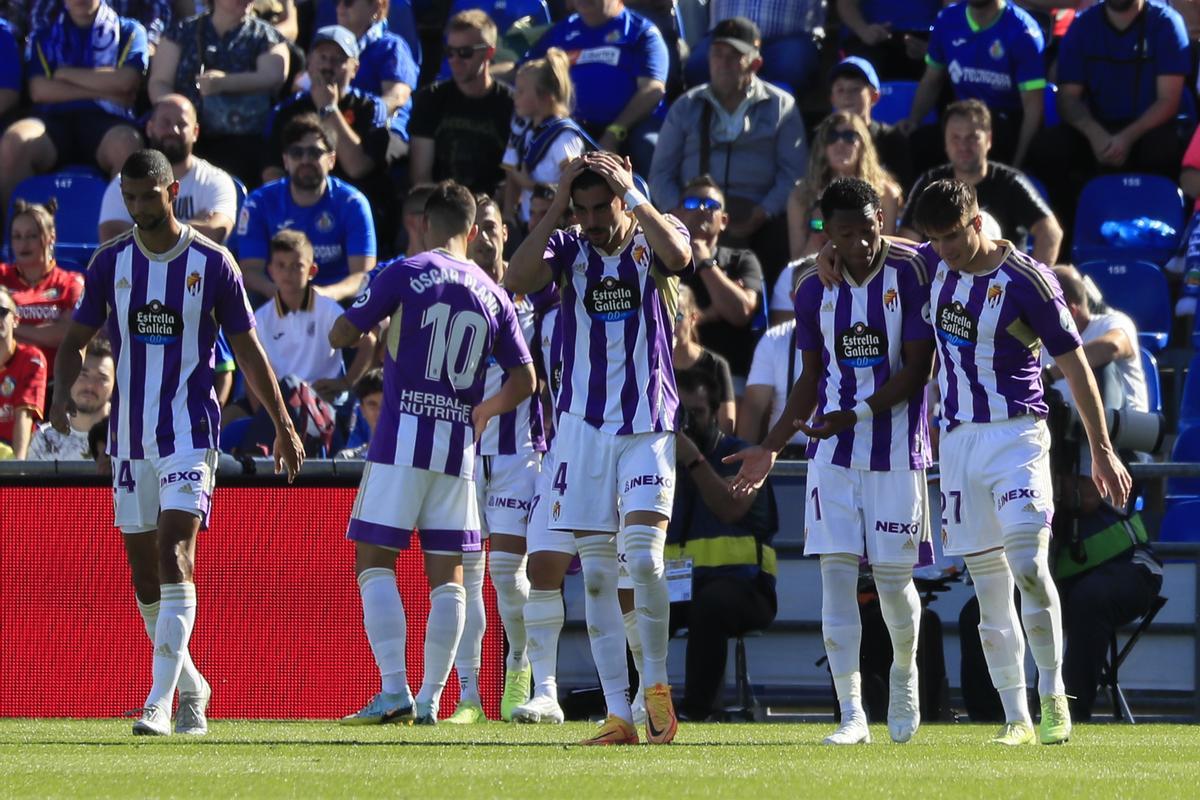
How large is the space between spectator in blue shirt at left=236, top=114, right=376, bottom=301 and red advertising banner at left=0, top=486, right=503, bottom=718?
3006 millimetres


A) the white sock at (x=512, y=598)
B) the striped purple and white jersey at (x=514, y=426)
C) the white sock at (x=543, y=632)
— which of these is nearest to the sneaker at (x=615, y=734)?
the white sock at (x=543, y=632)

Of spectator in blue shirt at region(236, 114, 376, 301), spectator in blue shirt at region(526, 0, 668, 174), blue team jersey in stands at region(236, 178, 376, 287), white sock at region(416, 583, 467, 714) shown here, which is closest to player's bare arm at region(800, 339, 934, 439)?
white sock at region(416, 583, 467, 714)

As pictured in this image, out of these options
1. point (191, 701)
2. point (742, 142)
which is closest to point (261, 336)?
point (742, 142)

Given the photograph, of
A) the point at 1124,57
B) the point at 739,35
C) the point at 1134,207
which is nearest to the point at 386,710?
Result: the point at 739,35

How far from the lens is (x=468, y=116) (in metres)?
13.0

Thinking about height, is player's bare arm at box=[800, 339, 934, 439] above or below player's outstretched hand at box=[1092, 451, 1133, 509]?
above

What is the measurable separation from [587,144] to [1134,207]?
3.55 metres

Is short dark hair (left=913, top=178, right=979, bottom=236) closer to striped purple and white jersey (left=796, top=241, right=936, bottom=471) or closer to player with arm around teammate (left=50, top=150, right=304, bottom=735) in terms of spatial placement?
striped purple and white jersey (left=796, top=241, right=936, bottom=471)

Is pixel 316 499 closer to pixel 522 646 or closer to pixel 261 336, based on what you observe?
pixel 522 646

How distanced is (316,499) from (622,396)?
2855 millimetres

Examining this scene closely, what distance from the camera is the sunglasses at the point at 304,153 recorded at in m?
12.2

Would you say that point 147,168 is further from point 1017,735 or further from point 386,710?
point 1017,735

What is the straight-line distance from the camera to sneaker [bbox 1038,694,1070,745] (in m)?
7.05

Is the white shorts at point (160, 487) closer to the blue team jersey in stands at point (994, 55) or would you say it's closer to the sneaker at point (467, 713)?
the sneaker at point (467, 713)
